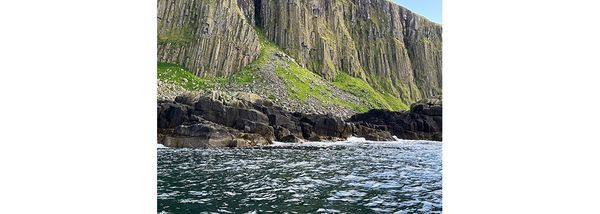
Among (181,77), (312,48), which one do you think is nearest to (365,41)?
(312,48)

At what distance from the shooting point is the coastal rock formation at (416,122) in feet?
122

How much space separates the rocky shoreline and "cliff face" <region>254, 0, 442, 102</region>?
133ft

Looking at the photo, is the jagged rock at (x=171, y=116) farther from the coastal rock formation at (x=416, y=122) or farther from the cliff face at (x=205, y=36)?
the cliff face at (x=205, y=36)

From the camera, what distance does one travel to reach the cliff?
59.1 meters

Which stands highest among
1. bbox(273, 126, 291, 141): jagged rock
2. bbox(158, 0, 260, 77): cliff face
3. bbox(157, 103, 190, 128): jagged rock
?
bbox(158, 0, 260, 77): cliff face

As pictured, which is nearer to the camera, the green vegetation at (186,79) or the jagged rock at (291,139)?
the jagged rock at (291,139)

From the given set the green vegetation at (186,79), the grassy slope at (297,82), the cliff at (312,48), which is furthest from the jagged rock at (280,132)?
the cliff at (312,48)

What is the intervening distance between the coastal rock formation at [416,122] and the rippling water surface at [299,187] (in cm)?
1964

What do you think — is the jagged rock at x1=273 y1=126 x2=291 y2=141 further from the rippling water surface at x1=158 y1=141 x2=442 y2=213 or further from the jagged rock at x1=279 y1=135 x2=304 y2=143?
the rippling water surface at x1=158 y1=141 x2=442 y2=213

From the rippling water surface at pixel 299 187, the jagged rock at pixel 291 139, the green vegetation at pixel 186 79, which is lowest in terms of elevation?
the rippling water surface at pixel 299 187

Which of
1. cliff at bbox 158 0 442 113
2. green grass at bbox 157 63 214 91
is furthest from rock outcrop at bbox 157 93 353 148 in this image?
cliff at bbox 158 0 442 113
